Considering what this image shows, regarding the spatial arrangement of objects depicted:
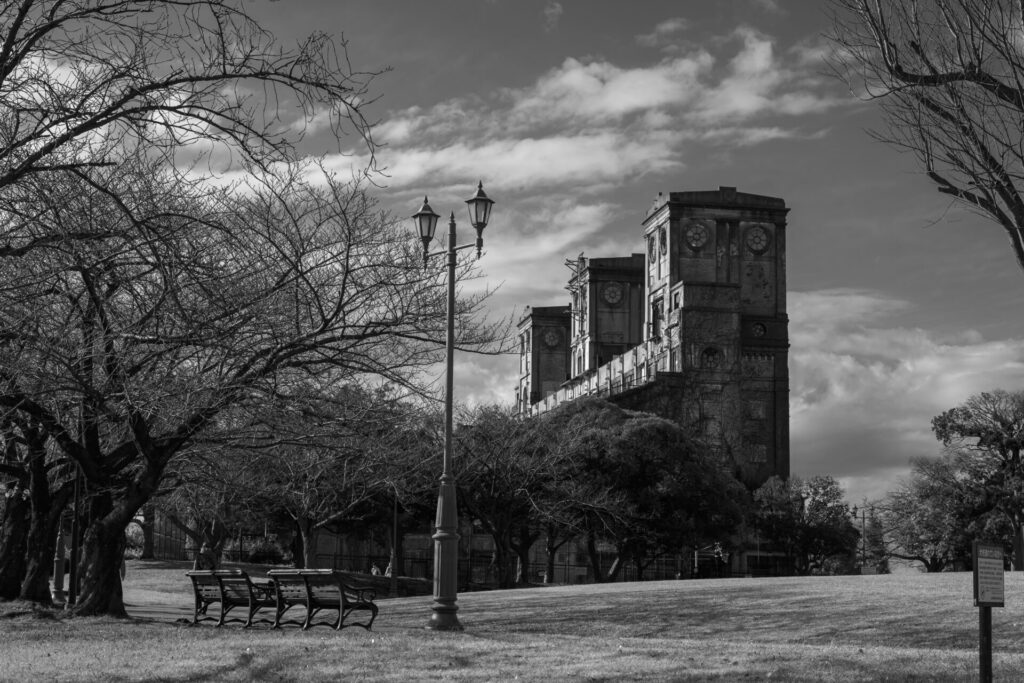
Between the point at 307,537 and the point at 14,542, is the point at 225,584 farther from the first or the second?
the point at 307,537

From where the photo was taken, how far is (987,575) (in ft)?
30.8

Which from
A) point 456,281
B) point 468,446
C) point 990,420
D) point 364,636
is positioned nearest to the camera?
point 364,636

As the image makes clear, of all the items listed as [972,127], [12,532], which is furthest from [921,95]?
[12,532]

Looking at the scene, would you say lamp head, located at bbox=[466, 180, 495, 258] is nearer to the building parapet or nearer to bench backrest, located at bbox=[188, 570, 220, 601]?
bench backrest, located at bbox=[188, 570, 220, 601]

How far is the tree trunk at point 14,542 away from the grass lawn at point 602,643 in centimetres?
337

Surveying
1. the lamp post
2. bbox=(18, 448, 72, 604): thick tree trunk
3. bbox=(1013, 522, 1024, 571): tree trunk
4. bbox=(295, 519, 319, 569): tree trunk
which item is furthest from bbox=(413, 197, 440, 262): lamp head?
bbox=(1013, 522, 1024, 571): tree trunk

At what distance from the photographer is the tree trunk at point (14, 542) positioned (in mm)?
24875

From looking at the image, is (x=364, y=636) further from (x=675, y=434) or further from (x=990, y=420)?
(x=990, y=420)

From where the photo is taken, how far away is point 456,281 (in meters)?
20.0

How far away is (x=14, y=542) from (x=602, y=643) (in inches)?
609

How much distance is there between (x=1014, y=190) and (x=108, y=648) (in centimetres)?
1103

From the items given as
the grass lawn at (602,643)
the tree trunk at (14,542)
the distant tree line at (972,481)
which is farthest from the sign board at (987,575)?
the distant tree line at (972,481)

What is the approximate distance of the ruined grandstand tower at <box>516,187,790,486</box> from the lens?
80.2 m

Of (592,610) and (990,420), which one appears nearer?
(592,610)
